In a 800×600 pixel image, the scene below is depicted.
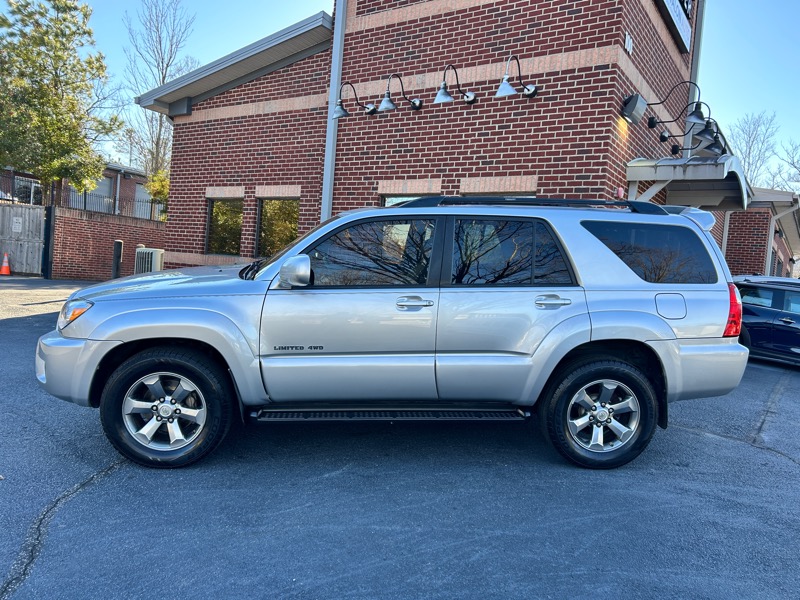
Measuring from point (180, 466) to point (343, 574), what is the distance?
1.65 m

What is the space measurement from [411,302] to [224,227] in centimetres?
827

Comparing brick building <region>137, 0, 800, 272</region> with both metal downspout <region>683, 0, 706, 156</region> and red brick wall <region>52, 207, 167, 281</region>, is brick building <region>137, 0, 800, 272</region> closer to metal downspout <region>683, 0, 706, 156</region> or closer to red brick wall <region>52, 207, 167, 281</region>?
metal downspout <region>683, 0, 706, 156</region>

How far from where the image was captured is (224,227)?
36.6 ft

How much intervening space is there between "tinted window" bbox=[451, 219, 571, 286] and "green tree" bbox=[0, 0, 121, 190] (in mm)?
17388

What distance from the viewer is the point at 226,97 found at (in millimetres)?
10984

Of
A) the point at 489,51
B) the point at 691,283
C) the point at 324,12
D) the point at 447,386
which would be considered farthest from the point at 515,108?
the point at 447,386

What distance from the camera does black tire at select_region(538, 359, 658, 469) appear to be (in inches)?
154

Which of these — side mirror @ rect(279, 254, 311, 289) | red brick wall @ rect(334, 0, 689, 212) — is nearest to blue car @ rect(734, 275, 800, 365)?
red brick wall @ rect(334, 0, 689, 212)

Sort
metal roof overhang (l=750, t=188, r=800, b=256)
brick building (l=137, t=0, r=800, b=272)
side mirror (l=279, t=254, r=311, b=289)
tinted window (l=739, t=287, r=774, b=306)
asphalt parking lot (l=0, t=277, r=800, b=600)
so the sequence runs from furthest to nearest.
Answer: metal roof overhang (l=750, t=188, r=800, b=256) → tinted window (l=739, t=287, r=774, b=306) → brick building (l=137, t=0, r=800, b=272) → side mirror (l=279, t=254, r=311, b=289) → asphalt parking lot (l=0, t=277, r=800, b=600)

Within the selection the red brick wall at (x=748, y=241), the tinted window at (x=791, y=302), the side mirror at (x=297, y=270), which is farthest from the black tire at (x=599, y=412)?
the red brick wall at (x=748, y=241)

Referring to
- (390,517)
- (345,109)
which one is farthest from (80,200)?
(390,517)

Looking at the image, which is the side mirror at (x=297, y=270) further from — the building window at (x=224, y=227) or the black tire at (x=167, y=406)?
the building window at (x=224, y=227)

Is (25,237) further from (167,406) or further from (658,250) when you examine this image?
(658,250)

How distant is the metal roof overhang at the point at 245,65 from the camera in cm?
955
